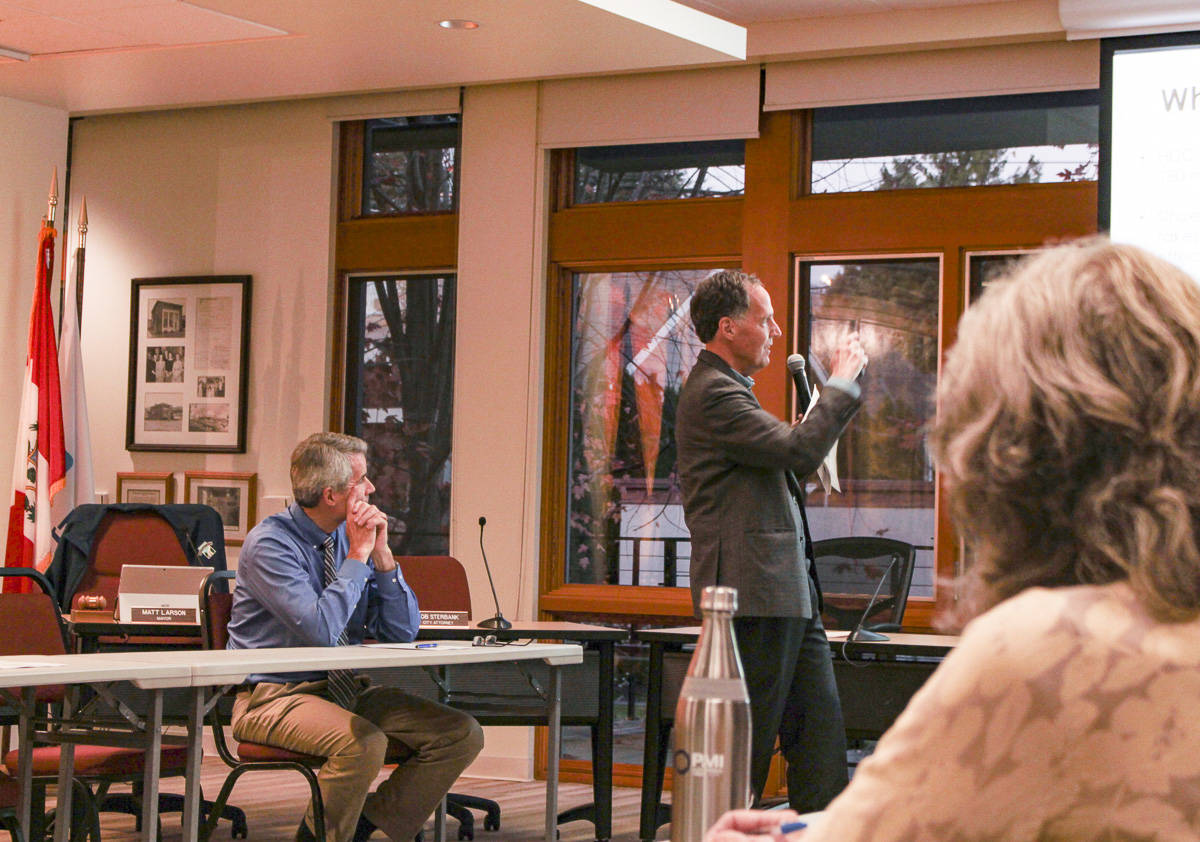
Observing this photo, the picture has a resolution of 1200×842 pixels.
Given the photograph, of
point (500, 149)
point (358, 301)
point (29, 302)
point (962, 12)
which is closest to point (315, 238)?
point (358, 301)

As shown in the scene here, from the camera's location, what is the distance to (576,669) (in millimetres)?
5160

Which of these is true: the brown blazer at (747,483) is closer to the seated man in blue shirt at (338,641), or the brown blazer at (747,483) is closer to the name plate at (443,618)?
the seated man in blue shirt at (338,641)

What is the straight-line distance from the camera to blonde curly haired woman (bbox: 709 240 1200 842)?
31.2 inches

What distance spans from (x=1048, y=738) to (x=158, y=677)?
97.6 inches

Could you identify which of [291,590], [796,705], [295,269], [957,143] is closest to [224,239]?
[295,269]

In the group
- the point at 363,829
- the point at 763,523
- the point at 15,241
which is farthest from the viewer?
the point at 15,241

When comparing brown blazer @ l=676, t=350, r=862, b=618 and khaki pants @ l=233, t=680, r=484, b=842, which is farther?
khaki pants @ l=233, t=680, r=484, b=842

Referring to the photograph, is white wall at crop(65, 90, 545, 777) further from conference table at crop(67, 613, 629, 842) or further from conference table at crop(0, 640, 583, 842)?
conference table at crop(0, 640, 583, 842)

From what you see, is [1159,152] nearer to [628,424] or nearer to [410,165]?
[628,424]

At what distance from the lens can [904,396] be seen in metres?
6.22

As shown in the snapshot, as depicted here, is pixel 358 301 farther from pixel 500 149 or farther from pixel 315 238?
pixel 500 149

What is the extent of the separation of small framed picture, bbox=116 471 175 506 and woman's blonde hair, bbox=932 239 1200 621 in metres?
6.90

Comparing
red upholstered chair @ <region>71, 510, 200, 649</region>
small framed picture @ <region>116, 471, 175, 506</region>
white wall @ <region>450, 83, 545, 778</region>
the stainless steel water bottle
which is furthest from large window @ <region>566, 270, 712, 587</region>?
the stainless steel water bottle

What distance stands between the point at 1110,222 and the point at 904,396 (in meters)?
1.14
